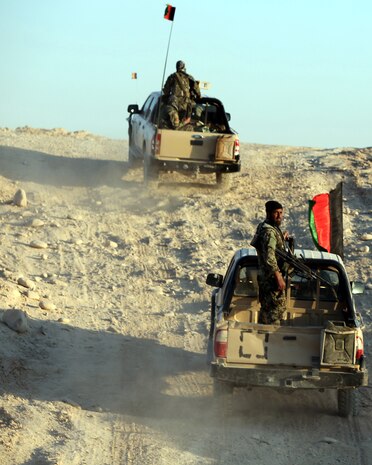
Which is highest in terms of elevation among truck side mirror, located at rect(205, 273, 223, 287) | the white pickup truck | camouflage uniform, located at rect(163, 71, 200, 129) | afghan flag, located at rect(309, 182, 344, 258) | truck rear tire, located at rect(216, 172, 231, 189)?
camouflage uniform, located at rect(163, 71, 200, 129)

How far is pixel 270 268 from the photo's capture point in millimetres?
9727

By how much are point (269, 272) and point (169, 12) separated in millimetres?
9208

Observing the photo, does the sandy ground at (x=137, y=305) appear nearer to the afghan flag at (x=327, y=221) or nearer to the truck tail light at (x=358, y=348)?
the truck tail light at (x=358, y=348)

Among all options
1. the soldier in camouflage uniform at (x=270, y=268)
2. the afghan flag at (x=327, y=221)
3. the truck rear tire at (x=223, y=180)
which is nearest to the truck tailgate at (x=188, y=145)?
the truck rear tire at (x=223, y=180)

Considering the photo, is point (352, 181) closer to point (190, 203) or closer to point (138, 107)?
point (190, 203)

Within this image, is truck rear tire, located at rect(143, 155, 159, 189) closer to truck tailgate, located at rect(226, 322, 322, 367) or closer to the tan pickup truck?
the tan pickup truck

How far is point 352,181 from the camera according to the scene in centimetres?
2034

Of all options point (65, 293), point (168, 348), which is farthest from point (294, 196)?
point (168, 348)

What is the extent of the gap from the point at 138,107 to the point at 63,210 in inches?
155

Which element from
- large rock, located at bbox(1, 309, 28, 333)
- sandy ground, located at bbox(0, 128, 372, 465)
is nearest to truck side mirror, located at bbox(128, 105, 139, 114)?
sandy ground, located at bbox(0, 128, 372, 465)

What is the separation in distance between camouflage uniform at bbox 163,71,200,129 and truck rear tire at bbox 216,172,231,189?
1.41 m

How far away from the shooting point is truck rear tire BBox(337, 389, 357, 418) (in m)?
9.80

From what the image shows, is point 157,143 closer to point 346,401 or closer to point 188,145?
point 188,145

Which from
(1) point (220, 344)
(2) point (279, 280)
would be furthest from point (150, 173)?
(1) point (220, 344)
